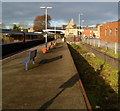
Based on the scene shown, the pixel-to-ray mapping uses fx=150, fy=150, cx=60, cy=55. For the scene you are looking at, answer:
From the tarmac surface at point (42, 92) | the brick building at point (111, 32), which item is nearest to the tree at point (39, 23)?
the brick building at point (111, 32)

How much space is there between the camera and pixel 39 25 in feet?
236

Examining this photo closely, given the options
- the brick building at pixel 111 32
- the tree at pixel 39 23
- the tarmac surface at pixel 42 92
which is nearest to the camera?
the tarmac surface at pixel 42 92

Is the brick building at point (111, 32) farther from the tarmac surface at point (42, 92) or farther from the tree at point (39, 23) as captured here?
the tree at point (39, 23)

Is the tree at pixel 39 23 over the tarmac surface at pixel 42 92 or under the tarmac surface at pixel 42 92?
over

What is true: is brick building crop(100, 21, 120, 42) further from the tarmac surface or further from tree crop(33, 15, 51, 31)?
tree crop(33, 15, 51, 31)

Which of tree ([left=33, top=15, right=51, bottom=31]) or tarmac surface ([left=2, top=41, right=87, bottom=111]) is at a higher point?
tree ([left=33, top=15, right=51, bottom=31])

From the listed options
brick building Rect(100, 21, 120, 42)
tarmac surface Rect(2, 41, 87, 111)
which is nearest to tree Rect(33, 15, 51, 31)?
brick building Rect(100, 21, 120, 42)

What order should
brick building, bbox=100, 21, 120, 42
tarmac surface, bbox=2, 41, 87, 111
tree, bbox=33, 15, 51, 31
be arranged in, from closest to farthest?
tarmac surface, bbox=2, 41, 87, 111 → brick building, bbox=100, 21, 120, 42 → tree, bbox=33, 15, 51, 31

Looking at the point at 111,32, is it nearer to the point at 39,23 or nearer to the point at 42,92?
the point at 42,92

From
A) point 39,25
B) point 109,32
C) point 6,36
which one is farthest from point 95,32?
point 6,36

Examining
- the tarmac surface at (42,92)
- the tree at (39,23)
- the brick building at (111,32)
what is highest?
the tree at (39,23)

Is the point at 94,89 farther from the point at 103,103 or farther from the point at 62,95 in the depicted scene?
the point at 62,95

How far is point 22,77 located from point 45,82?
128 cm

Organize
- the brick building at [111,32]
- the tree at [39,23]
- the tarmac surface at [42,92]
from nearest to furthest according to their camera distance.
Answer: the tarmac surface at [42,92] → the brick building at [111,32] → the tree at [39,23]
